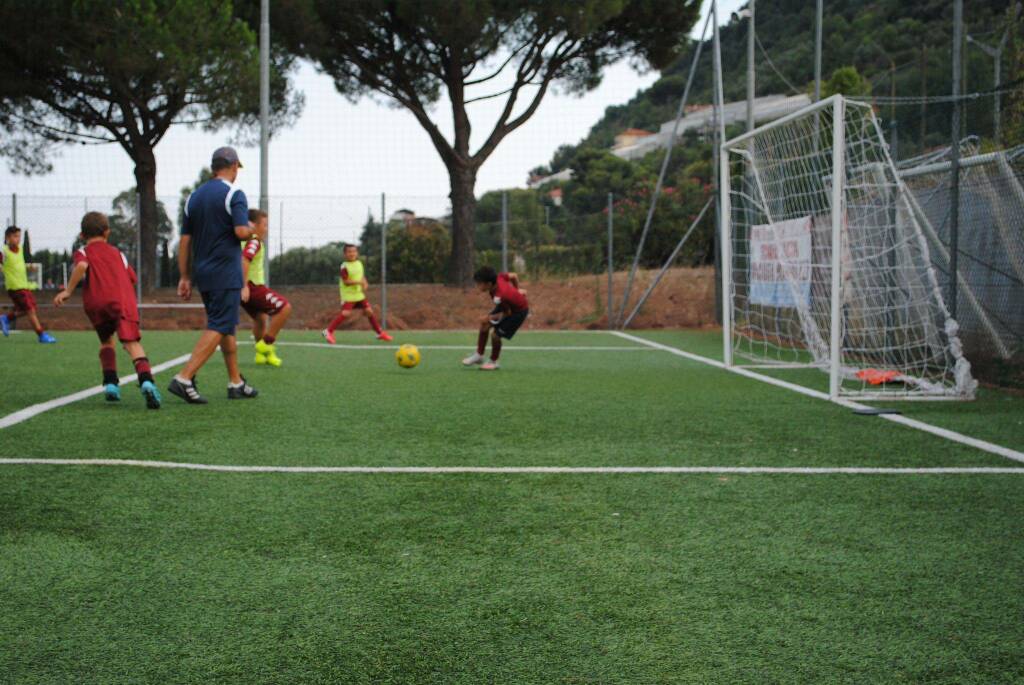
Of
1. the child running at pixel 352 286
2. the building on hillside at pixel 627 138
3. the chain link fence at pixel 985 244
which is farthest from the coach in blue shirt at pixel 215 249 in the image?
the building on hillside at pixel 627 138

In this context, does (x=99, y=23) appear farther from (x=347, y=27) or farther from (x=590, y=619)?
(x=590, y=619)

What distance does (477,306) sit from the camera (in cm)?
2375

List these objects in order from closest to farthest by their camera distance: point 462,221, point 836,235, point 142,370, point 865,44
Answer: point 142,370 → point 836,235 → point 462,221 → point 865,44

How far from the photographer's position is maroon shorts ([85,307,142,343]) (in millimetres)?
7496

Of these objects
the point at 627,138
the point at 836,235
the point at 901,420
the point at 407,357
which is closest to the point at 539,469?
the point at 901,420

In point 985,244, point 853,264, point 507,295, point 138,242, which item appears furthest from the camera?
point 138,242

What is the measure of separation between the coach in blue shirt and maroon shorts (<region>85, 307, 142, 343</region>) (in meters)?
0.47

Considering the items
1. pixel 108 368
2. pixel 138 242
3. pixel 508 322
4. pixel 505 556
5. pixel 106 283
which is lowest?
pixel 505 556

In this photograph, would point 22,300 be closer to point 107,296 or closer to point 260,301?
point 260,301

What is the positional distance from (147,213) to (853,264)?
17682 millimetres

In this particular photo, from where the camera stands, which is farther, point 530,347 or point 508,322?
point 530,347

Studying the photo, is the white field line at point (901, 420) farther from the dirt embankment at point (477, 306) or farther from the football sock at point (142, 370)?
the dirt embankment at point (477, 306)

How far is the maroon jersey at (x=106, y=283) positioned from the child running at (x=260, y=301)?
244 centimetres

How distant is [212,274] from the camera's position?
24.7 ft
